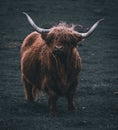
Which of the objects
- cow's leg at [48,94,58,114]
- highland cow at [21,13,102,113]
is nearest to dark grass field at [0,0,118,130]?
cow's leg at [48,94,58,114]

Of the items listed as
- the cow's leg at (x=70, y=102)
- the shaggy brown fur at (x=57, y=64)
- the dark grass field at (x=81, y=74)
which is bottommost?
the dark grass field at (x=81, y=74)

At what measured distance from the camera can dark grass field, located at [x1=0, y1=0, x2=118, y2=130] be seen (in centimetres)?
878

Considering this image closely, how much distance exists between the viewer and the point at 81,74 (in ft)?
41.0

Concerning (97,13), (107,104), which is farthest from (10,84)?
(97,13)

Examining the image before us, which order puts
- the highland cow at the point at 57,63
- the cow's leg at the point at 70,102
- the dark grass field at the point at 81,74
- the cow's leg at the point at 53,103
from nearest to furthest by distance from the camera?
the dark grass field at the point at 81,74
the highland cow at the point at 57,63
the cow's leg at the point at 53,103
the cow's leg at the point at 70,102

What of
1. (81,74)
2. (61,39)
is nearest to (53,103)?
(61,39)

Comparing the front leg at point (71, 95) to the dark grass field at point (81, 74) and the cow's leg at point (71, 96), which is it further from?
the dark grass field at point (81, 74)

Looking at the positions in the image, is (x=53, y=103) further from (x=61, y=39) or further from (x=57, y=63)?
(x=61, y=39)

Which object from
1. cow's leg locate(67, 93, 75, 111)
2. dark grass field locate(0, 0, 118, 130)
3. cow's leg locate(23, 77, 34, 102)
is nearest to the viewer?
dark grass field locate(0, 0, 118, 130)

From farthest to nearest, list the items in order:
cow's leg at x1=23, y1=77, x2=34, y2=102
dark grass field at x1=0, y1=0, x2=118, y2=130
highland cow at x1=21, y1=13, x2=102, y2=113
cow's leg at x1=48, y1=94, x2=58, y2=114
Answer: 1. cow's leg at x1=23, y1=77, x2=34, y2=102
2. cow's leg at x1=48, y1=94, x2=58, y2=114
3. highland cow at x1=21, y1=13, x2=102, y2=113
4. dark grass field at x1=0, y1=0, x2=118, y2=130

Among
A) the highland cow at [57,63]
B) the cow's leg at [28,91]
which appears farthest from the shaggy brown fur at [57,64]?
the cow's leg at [28,91]

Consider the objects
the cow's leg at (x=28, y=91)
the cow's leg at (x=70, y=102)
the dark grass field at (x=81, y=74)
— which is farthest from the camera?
the cow's leg at (x=28, y=91)

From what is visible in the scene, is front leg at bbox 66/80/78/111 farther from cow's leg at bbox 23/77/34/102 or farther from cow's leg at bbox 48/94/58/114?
cow's leg at bbox 23/77/34/102

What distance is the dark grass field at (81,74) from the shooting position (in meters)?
8.78
